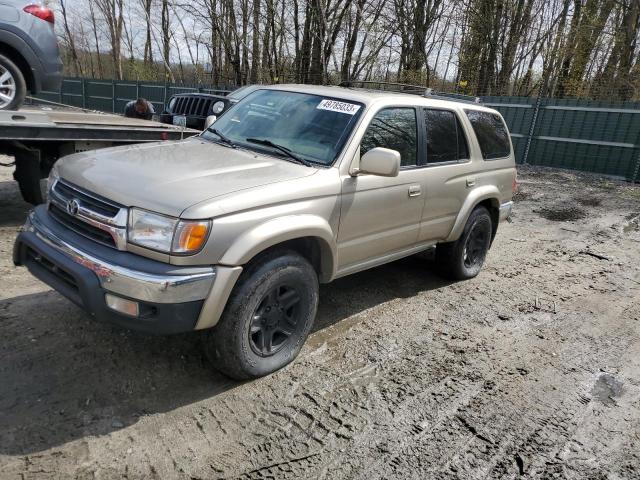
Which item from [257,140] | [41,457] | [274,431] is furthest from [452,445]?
[257,140]

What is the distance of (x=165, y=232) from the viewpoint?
257 centimetres

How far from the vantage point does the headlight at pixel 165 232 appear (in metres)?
2.56

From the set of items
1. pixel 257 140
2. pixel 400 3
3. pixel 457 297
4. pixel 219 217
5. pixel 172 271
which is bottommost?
pixel 457 297

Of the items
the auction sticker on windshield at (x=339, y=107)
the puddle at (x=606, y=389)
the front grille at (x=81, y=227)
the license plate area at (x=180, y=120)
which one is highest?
the auction sticker on windshield at (x=339, y=107)

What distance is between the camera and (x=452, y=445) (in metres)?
2.76

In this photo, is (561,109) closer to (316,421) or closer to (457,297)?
(457,297)

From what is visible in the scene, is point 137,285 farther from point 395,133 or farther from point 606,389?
point 606,389

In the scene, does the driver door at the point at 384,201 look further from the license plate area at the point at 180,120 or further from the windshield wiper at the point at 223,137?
the license plate area at the point at 180,120

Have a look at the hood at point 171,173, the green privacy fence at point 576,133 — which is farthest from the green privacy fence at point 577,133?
the hood at point 171,173

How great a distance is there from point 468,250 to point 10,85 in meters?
5.74

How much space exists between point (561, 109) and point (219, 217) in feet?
43.4

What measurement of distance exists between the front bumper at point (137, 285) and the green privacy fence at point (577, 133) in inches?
505

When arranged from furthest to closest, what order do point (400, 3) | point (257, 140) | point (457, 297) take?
point (400, 3), point (457, 297), point (257, 140)

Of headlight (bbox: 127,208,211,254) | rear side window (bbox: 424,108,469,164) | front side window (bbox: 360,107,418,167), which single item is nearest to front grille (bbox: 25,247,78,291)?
headlight (bbox: 127,208,211,254)
